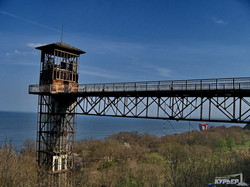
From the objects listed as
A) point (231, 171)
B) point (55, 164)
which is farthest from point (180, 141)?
point (55, 164)

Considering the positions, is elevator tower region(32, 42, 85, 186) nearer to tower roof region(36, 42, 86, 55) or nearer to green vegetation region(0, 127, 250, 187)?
tower roof region(36, 42, 86, 55)

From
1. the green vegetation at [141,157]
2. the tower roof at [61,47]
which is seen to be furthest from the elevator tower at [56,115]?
the green vegetation at [141,157]

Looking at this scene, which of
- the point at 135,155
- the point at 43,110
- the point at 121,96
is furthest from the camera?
the point at 135,155

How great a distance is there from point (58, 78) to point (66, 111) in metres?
3.80

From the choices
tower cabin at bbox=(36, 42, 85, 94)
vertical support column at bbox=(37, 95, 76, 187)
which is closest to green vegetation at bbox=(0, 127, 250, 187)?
vertical support column at bbox=(37, 95, 76, 187)

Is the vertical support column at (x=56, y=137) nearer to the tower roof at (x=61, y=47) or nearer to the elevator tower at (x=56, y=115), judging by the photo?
the elevator tower at (x=56, y=115)

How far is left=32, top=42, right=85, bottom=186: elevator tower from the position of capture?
23.4 m

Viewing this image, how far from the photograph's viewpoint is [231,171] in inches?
837

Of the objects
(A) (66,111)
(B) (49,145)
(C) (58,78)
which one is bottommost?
(B) (49,145)

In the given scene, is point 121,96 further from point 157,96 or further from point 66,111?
point 66,111

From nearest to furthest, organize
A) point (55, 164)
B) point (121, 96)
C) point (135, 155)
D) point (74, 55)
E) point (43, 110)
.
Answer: point (121, 96) < point (55, 164) < point (43, 110) < point (74, 55) < point (135, 155)

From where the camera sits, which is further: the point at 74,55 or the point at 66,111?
the point at 74,55

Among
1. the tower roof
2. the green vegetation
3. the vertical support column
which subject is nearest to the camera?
the vertical support column

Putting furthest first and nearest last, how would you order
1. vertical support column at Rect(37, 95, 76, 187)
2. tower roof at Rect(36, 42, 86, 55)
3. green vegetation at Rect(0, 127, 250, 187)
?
green vegetation at Rect(0, 127, 250, 187), tower roof at Rect(36, 42, 86, 55), vertical support column at Rect(37, 95, 76, 187)
